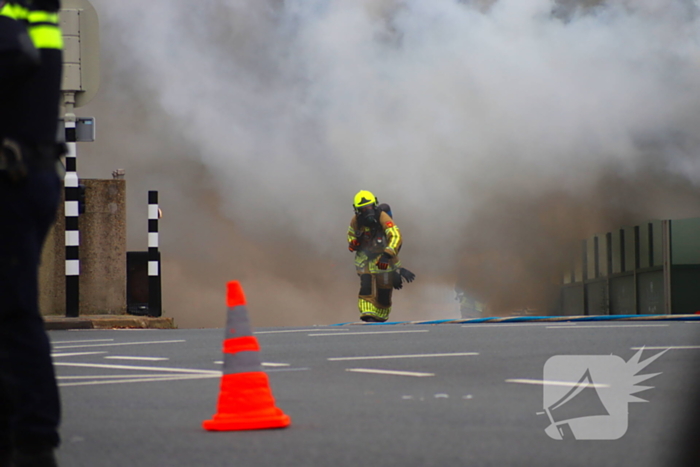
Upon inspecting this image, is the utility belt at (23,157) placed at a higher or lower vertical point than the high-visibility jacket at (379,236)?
lower

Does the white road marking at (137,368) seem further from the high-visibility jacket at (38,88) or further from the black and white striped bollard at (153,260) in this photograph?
the black and white striped bollard at (153,260)

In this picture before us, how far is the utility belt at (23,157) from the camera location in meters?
2.63

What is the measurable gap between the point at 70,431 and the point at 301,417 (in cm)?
83

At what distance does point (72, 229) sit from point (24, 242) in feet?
29.6

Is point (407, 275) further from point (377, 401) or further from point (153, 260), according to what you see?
point (377, 401)

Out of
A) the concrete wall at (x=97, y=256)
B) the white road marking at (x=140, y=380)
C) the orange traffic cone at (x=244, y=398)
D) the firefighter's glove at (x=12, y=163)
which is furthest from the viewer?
the concrete wall at (x=97, y=256)

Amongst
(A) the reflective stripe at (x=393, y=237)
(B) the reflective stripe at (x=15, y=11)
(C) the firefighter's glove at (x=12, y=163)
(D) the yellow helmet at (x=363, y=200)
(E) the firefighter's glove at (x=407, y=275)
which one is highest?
(D) the yellow helmet at (x=363, y=200)

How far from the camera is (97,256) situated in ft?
40.1

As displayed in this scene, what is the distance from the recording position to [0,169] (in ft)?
8.66

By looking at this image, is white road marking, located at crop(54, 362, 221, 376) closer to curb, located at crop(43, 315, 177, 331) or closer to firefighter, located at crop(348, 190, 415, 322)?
curb, located at crop(43, 315, 177, 331)

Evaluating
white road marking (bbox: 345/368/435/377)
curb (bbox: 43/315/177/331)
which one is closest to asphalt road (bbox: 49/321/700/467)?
white road marking (bbox: 345/368/435/377)

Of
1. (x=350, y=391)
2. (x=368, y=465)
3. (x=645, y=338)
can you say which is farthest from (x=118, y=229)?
(x=368, y=465)

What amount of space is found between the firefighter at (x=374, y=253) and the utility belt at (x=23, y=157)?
11.2 meters

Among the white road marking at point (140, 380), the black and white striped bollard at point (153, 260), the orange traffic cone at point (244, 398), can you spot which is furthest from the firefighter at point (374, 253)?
the orange traffic cone at point (244, 398)
